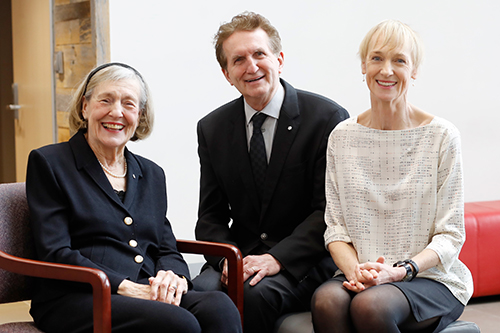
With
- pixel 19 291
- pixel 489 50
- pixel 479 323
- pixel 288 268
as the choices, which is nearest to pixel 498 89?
pixel 489 50

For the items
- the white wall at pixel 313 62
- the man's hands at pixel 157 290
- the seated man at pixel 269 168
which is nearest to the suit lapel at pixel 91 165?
the man's hands at pixel 157 290

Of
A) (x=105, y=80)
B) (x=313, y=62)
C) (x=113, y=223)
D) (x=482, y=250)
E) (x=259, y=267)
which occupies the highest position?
(x=313, y=62)

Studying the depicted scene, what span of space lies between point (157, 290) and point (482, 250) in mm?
2217

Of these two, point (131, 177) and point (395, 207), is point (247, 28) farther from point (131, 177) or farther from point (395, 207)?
point (395, 207)

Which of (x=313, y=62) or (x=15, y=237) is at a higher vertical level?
(x=313, y=62)

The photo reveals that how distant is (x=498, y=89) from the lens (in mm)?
4250

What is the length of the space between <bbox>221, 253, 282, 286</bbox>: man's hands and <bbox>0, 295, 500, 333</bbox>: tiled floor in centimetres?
140

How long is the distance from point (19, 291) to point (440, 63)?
3.16 m

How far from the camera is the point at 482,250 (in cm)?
343

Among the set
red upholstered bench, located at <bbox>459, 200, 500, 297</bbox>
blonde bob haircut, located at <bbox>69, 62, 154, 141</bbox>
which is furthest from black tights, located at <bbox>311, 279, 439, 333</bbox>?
red upholstered bench, located at <bbox>459, 200, 500, 297</bbox>

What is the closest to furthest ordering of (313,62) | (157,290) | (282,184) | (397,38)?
(157,290) → (397,38) → (282,184) → (313,62)

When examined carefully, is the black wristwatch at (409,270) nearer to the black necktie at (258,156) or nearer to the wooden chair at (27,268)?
the wooden chair at (27,268)

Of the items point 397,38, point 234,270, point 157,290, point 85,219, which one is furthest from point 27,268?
point 397,38

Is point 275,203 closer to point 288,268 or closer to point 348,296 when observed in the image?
point 288,268
